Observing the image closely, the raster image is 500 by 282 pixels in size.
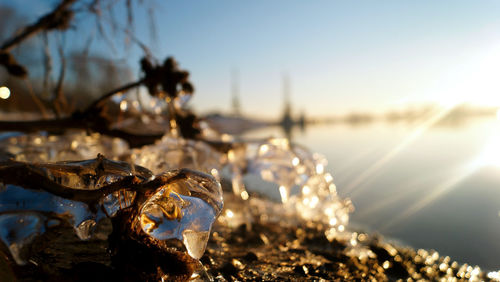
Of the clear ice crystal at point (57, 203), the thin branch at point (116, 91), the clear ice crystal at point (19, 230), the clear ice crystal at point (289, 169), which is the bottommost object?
the clear ice crystal at point (19, 230)

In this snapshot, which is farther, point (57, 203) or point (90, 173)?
point (90, 173)

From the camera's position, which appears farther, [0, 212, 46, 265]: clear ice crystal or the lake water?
the lake water

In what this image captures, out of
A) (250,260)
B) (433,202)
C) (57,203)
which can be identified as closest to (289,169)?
(250,260)

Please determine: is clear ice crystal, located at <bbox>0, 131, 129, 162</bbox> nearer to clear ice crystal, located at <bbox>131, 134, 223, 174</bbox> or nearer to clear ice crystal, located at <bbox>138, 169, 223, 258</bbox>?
clear ice crystal, located at <bbox>131, 134, 223, 174</bbox>

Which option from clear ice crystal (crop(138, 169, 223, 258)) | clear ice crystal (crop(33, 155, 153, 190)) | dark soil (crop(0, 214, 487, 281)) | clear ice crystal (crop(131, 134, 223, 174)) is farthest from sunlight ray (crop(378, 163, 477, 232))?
clear ice crystal (crop(33, 155, 153, 190))

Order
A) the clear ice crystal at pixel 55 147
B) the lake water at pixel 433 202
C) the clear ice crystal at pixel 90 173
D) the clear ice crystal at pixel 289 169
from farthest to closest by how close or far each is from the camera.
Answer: the clear ice crystal at pixel 289 169
the clear ice crystal at pixel 55 147
the lake water at pixel 433 202
the clear ice crystal at pixel 90 173

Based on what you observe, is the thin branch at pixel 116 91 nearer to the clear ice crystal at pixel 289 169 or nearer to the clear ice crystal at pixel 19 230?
the clear ice crystal at pixel 19 230

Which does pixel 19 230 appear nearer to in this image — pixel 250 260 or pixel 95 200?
pixel 95 200

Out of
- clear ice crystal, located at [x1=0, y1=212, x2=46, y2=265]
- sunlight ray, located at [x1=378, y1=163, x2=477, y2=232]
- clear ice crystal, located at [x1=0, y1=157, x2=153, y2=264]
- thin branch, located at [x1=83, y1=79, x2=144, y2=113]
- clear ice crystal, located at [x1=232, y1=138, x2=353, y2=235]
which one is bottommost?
clear ice crystal, located at [x1=0, y1=212, x2=46, y2=265]

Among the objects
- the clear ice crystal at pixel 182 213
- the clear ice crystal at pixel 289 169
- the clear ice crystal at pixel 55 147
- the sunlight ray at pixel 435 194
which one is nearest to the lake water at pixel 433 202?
the sunlight ray at pixel 435 194

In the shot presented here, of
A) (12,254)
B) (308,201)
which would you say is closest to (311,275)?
(12,254)
